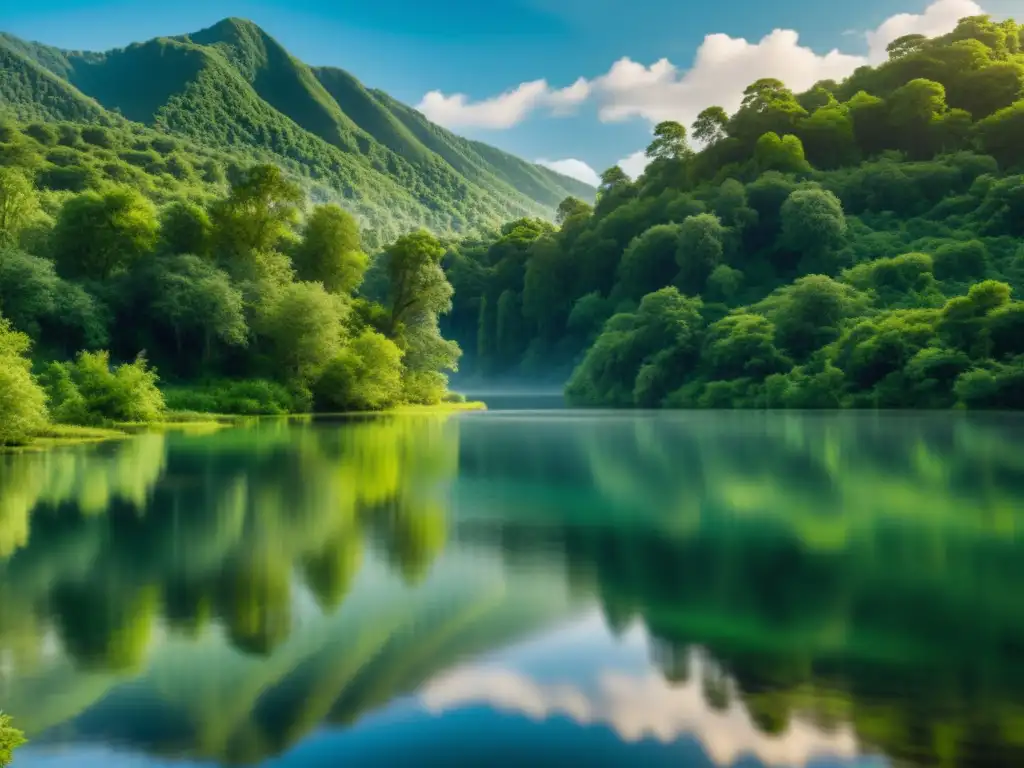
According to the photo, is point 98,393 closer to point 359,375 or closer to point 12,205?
point 359,375

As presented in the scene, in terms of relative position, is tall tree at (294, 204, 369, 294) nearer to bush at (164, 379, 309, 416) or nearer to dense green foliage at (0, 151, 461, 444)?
dense green foliage at (0, 151, 461, 444)

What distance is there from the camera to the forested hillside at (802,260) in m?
57.8

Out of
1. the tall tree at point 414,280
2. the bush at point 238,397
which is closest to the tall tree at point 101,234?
the bush at point 238,397

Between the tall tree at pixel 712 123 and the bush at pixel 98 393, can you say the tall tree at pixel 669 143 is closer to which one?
the tall tree at pixel 712 123

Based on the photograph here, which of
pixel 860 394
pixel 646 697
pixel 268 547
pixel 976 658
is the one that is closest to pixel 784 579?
pixel 976 658

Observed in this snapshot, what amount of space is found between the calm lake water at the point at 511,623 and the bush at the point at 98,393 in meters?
14.9

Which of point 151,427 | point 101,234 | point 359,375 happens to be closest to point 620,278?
point 359,375

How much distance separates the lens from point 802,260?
82.9 m

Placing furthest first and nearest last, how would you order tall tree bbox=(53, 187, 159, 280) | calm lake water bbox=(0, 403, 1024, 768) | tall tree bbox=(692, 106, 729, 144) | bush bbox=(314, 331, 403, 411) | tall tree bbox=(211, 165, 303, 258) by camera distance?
tall tree bbox=(692, 106, 729, 144) < tall tree bbox=(211, 165, 303, 258) < bush bbox=(314, 331, 403, 411) < tall tree bbox=(53, 187, 159, 280) < calm lake water bbox=(0, 403, 1024, 768)

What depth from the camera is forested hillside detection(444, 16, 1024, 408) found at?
57844mm

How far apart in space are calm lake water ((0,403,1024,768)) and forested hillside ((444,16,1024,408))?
4192 cm

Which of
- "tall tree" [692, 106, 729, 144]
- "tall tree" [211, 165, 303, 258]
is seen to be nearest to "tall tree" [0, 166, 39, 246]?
"tall tree" [211, 165, 303, 258]

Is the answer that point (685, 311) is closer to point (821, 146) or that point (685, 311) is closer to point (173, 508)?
point (821, 146)

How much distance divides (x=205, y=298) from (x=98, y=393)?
10.8 metres
